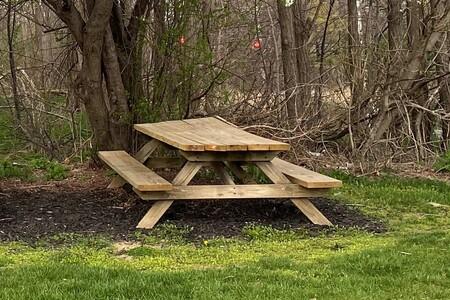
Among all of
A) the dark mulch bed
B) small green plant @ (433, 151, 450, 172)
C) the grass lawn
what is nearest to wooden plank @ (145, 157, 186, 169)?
the dark mulch bed

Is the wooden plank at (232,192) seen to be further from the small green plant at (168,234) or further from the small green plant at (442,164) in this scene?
the small green plant at (442,164)

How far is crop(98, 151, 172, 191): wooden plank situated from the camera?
655 cm

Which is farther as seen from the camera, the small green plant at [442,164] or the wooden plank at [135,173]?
the small green plant at [442,164]

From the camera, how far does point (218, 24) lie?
32.8 ft

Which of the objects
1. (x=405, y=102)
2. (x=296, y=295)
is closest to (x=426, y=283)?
(x=296, y=295)

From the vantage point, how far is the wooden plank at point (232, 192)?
6.82m

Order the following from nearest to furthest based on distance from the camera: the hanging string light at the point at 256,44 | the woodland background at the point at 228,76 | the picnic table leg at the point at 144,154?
the picnic table leg at the point at 144,154 < the woodland background at the point at 228,76 < the hanging string light at the point at 256,44

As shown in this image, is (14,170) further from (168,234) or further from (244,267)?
(244,267)

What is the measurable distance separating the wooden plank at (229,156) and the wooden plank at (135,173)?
0.36m

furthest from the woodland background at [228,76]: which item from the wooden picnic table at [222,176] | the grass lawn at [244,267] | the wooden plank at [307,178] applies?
the grass lawn at [244,267]

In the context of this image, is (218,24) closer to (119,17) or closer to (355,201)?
(119,17)

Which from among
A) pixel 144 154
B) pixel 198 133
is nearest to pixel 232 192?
pixel 198 133

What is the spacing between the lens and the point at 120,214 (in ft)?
24.3

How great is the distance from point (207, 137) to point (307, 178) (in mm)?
1027
